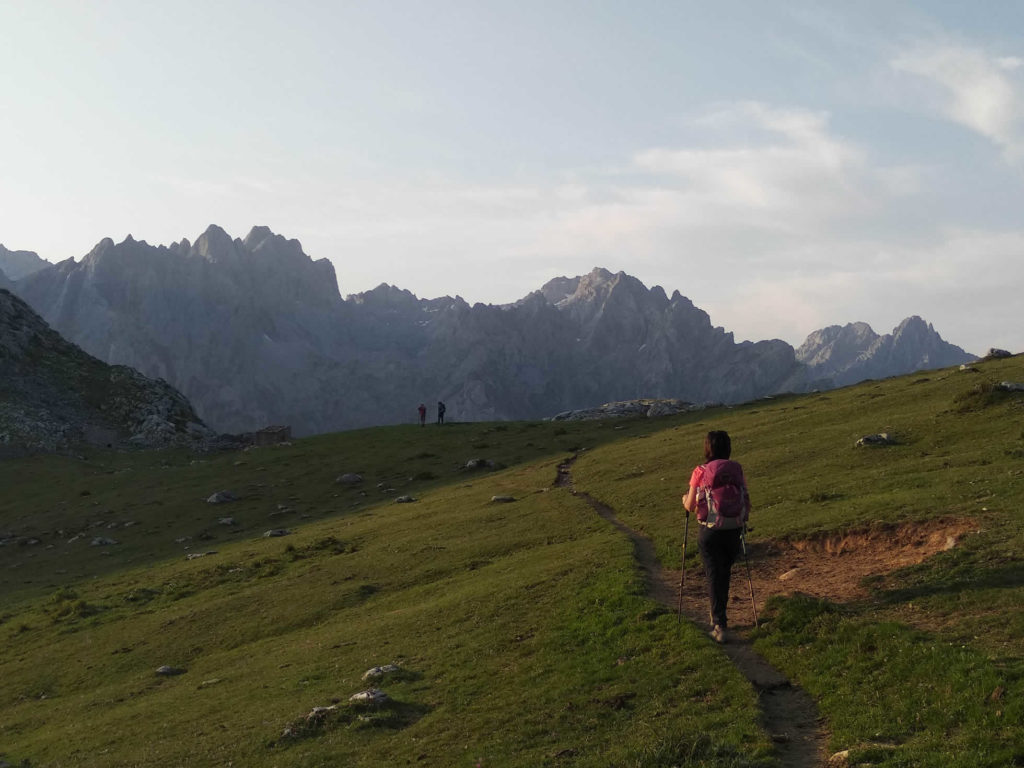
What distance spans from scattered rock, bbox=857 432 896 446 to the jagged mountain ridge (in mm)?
92416

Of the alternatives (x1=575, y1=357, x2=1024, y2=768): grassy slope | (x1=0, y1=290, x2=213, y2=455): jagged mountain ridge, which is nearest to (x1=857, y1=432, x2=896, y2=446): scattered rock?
(x1=575, y1=357, x2=1024, y2=768): grassy slope

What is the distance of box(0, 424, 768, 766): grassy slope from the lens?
1691 cm

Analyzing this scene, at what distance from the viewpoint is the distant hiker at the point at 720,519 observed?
20.3 meters

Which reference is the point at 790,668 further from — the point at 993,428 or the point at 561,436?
the point at 561,436

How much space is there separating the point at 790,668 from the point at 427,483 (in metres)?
49.9

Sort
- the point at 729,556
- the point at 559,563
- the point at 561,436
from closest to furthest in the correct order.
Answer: the point at 729,556
the point at 559,563
the point at 561,436

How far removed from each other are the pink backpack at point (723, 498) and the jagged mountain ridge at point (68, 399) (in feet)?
323

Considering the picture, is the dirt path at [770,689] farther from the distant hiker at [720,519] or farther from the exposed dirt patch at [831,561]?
the distant hiker at [720,519]

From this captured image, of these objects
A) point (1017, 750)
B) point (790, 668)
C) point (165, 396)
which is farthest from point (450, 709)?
point (165, 396)

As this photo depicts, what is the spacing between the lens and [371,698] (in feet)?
65.0

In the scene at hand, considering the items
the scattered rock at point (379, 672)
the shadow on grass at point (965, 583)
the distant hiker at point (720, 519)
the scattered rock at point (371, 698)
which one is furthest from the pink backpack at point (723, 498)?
the scattered rock at point (379, 672)

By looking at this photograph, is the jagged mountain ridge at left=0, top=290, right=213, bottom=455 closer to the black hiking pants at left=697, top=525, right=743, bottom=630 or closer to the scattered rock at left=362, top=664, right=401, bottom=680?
the scattered rock at left=362, top=664, right=401, bottom=680

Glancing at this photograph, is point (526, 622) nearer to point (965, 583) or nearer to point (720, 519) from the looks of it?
point (720, 519)

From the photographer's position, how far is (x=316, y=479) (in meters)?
72.0
